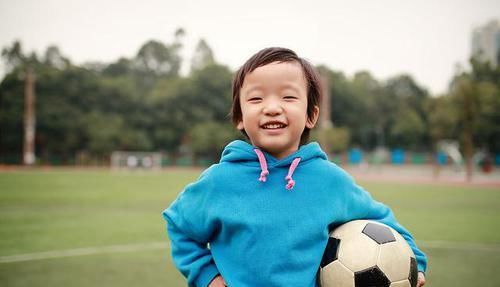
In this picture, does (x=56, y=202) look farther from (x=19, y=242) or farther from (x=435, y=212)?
(x=435, y=212)

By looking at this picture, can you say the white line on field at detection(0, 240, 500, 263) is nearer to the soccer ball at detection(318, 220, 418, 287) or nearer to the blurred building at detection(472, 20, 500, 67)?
the soccer ball at detection(318, 220, 418, 287)

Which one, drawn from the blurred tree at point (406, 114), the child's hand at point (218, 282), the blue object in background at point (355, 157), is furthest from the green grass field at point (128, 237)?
the blurred tree at point (406, 114)

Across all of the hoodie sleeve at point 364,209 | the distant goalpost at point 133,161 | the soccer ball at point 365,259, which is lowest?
the distant goalpost at point 133,161

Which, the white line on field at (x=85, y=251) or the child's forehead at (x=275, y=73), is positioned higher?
the child's forehead at (x=275, y=73)

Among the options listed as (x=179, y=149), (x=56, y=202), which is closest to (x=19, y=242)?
(x=56, y=202)

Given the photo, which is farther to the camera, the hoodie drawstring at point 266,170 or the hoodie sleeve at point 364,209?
the hoodie sleeve at point 364,209

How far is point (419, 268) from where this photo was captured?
2.25 meters

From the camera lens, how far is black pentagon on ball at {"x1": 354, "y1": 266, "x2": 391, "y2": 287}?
2045 mm

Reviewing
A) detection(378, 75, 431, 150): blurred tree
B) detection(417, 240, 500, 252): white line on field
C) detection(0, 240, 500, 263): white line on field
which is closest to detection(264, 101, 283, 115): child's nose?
detection(0, 240, 500, 263): white line on field

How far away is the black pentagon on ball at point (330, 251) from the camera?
6.56 ft

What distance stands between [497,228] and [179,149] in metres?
37.5

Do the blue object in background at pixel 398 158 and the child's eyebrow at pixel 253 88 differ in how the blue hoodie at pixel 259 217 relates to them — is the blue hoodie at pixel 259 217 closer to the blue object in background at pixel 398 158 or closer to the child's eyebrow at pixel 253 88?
the child's eyebrow at pixel 253 88

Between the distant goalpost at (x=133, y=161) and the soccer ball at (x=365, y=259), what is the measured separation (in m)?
33.9

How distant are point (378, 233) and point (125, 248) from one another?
15.6 feet
